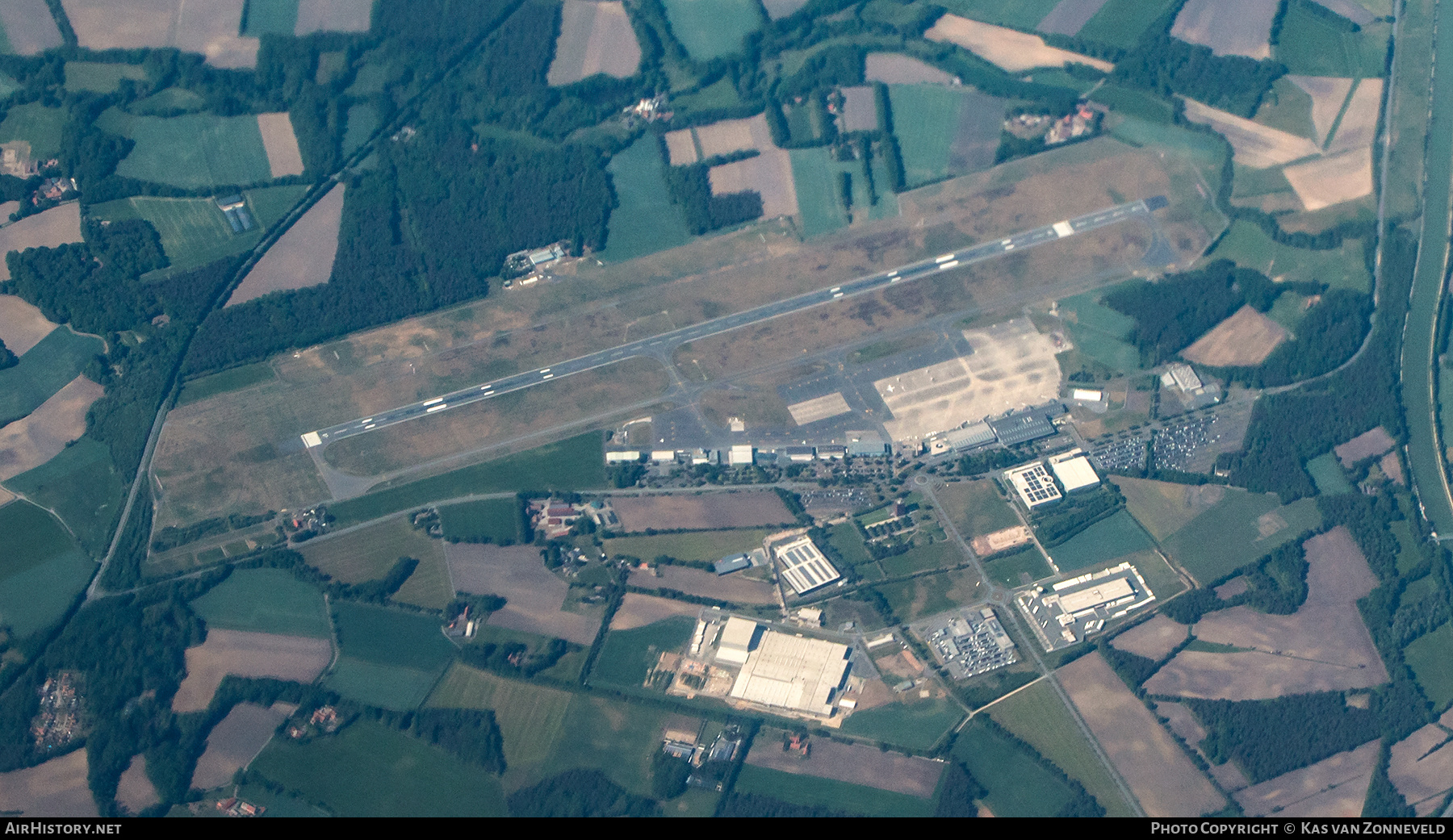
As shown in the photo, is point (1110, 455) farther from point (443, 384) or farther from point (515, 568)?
point (443, 384)

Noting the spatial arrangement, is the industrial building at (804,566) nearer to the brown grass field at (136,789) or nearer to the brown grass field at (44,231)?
the brown grass field at (136,789)

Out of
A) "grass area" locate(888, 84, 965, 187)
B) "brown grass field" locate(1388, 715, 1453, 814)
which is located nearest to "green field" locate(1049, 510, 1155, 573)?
"brown grass field" locate(1388, 715, 1453, 814)

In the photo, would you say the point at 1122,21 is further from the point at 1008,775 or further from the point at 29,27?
the point at 29,27

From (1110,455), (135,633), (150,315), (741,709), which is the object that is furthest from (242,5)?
(1110,455)

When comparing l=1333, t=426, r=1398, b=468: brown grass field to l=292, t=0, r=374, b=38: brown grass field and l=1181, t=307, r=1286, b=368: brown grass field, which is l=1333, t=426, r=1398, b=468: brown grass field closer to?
l=1181, t=307, r=1286, b=368: brown grass field

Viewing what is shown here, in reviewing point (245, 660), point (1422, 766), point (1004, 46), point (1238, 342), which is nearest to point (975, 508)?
point (1238, 342)

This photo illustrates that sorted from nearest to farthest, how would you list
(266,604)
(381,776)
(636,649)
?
(381,776) < (636,649) < (266,604)
